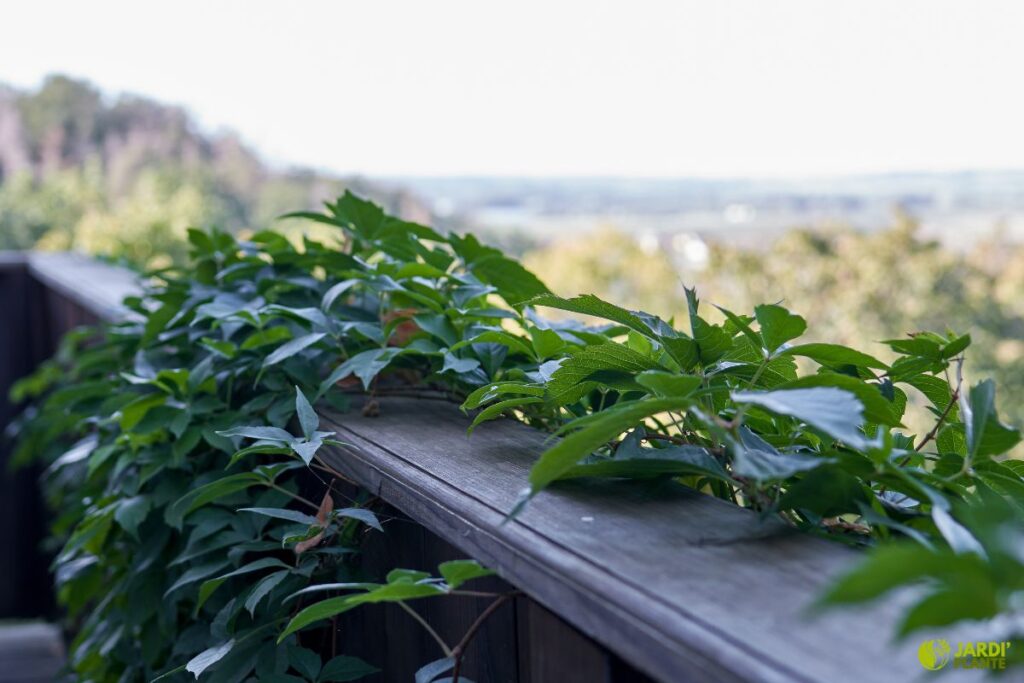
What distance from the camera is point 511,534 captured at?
25.4 inches

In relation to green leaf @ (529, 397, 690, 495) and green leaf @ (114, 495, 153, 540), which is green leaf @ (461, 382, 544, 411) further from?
green leaf @ (114, 495, 153, 540)

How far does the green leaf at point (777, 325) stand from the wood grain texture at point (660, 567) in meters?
0.12

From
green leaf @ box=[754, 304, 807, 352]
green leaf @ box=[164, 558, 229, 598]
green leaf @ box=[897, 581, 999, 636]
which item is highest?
green leaf @ box=[754, 304, 807, 352]

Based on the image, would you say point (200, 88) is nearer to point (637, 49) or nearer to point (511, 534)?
point (637, 49)

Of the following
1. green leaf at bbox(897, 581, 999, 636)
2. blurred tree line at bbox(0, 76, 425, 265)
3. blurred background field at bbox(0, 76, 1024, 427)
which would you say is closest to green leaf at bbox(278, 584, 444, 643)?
green leaf at bbox(897, 581, 999, 636)

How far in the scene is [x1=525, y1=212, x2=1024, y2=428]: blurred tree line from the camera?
10469 mm

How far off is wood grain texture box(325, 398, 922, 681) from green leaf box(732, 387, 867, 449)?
0.25 ft

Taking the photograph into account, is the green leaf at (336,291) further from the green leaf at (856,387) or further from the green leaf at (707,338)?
the green leaf at (856,387)

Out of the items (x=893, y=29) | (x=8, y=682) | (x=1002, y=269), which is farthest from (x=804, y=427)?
(x=893, y=29)

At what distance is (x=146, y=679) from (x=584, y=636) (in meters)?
0.85

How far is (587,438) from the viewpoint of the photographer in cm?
63

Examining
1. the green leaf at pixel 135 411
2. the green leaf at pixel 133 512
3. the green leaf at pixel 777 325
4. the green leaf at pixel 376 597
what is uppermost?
the green leaf at pixel 777 325

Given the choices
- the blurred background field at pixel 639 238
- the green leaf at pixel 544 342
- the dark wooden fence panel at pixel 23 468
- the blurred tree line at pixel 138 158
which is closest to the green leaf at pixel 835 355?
the green leaf at pixel 544 342

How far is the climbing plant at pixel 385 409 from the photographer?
2.10ft
